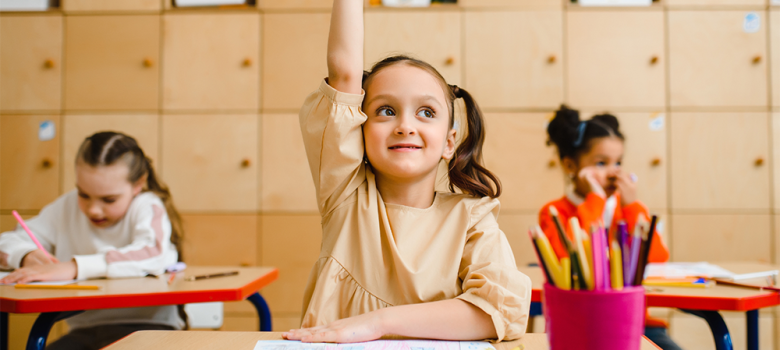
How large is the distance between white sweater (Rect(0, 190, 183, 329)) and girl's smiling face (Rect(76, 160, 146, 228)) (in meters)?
0.03

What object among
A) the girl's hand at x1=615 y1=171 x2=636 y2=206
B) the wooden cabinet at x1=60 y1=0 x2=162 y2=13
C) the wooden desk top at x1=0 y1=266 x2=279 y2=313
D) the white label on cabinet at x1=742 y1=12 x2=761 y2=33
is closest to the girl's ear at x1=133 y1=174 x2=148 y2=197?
the wooden desk top at x1=0 y1=266 x2=279 y2=313

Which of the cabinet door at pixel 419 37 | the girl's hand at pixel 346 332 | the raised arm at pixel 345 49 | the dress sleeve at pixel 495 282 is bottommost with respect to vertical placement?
the girl's hand at pixel 346 332

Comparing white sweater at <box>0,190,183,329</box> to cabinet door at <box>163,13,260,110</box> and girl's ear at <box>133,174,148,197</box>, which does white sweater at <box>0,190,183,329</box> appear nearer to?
girl's ear at <box>133,174,148,197</box>

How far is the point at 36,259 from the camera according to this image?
4.84 ft

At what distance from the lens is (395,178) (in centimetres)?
93

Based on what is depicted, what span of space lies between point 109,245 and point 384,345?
4.58ft

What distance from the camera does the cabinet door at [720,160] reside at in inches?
97.3

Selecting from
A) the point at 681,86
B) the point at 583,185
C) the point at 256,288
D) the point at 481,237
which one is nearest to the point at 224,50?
the point at 256,288

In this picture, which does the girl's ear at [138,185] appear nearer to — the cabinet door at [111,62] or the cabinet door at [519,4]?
the cabinet door at [111,62]

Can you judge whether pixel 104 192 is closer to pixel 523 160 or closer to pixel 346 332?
pixel 346 332

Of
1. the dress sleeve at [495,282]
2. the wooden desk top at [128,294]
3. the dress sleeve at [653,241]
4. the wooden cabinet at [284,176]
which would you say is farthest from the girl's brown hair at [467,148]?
the wooden cabinet at [284,176]

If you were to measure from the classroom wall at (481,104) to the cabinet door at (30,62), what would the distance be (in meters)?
0.02

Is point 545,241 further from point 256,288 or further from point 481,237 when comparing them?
point 256,288

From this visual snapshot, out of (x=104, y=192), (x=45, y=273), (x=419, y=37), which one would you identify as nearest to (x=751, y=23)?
(x=419, y=37)
